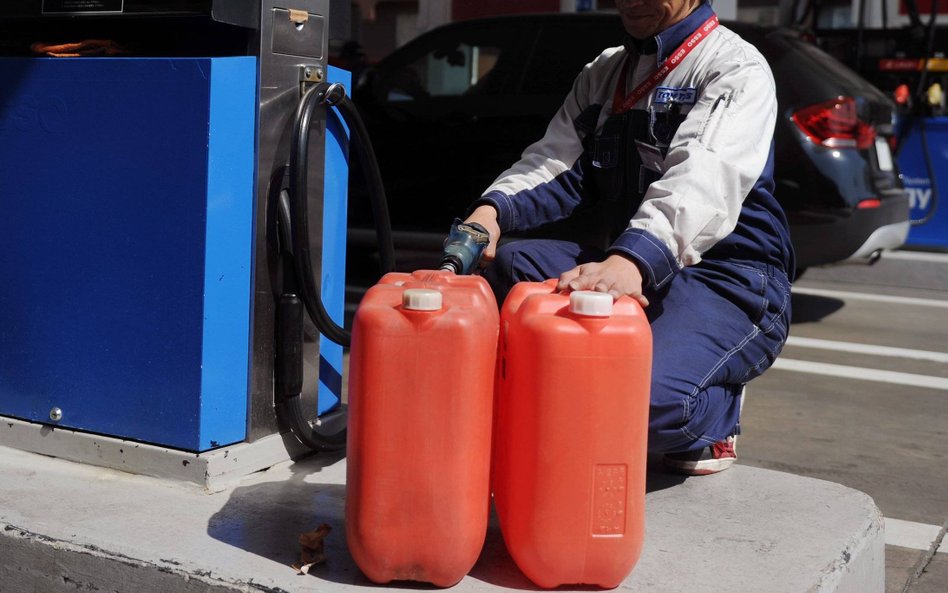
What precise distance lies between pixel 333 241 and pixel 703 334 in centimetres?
101

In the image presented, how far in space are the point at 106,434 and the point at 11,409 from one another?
1.06 ft

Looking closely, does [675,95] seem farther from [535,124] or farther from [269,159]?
[535,124]

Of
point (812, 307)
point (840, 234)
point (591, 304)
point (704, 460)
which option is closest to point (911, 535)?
point (704, 460)

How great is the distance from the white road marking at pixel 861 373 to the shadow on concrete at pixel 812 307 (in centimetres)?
112

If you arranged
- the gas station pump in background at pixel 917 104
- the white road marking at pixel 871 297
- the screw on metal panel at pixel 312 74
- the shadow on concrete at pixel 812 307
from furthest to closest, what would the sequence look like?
the gas station pump in background at pixel 917 104
the white road marking at pixel 871 297
the shadow on concrete at pixel 812 307
the screw on metal panel at pixel 312 74

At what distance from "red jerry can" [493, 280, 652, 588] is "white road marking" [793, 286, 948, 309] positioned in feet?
18.5

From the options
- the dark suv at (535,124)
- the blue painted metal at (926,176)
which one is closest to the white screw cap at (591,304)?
the dark suv at (535,124)

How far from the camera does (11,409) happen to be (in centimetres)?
293

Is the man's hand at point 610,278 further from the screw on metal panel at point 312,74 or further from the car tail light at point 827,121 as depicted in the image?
the car tail light at point 827,121

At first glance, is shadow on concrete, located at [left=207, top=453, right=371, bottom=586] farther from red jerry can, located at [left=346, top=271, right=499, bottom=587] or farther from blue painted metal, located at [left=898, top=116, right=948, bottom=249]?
blue painted metal, located at [left=898, top=116, right=948, bottom=249]

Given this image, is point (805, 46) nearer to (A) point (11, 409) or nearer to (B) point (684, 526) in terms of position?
(B) point (684, 526)

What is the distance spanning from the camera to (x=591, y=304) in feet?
6.66

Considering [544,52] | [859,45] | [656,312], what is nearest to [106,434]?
[656,312]

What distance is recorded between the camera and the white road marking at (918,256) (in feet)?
27.3
